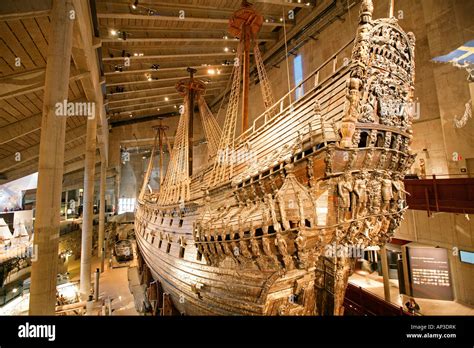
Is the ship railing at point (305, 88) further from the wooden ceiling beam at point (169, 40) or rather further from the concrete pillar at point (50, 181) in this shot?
the wooden ceiling beam at point (169, 40)

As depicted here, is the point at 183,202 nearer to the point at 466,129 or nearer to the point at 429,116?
the point at 466,129

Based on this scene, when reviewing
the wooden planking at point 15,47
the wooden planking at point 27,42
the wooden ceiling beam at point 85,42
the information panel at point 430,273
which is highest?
the wooden ceiling beam at point 85,42

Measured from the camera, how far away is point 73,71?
731cm

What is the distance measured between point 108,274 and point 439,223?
12.9m

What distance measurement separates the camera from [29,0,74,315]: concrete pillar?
3.39m

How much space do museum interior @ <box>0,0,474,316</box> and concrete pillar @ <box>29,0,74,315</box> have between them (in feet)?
0.07

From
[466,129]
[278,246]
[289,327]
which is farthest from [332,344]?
[466,129]

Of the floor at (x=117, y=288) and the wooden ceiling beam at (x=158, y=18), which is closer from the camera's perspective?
the floor at (x=117, y=288)

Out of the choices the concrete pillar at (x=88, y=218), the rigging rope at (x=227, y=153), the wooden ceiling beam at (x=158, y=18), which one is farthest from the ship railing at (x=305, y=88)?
the concrete pillar at (x=88, y=218)

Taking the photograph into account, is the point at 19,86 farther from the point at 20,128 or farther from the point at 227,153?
the point at 227,153

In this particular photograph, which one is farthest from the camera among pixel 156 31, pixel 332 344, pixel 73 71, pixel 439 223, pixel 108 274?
pixel 108 274

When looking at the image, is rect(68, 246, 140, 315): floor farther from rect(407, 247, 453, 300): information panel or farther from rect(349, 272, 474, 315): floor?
rect(407, 247, 453, 300): information panel

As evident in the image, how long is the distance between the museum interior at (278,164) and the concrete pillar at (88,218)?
6cm

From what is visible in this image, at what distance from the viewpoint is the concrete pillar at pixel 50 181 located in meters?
3.39
